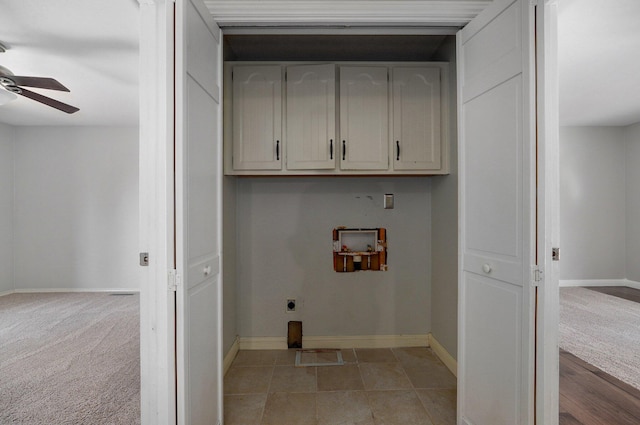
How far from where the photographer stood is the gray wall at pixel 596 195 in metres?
5.10

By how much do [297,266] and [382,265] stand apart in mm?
764

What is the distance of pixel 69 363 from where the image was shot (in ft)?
8.57

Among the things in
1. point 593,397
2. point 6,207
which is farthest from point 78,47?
point 593,397

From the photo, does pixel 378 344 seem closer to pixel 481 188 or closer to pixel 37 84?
pixel 481 188

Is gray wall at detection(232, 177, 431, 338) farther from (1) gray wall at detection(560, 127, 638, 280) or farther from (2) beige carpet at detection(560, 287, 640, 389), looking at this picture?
(1) gray wall at detection(560, 127, 638, 280)

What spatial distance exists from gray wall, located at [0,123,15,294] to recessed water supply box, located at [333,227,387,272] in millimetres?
5138

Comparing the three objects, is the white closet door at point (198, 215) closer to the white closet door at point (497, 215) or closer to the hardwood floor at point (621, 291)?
the white closet door at point (497, 215)

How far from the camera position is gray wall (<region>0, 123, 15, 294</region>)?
187 inches

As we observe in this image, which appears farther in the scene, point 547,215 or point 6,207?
point 6,207

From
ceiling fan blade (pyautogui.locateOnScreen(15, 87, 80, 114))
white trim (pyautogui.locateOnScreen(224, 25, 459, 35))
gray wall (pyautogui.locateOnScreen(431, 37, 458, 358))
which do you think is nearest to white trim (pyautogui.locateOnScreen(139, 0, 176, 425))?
white trim (pyautogui.locateOnScreen(224, 25, 459, 35))

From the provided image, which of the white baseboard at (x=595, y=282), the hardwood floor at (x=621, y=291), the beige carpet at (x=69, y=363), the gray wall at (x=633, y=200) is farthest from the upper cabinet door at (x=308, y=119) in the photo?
the gray wall at (x=633, y=200)

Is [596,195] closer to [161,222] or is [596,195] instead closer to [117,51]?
[161,222]

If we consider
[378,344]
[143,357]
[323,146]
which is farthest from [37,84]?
[378,344]

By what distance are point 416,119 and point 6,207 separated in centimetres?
A: 590
